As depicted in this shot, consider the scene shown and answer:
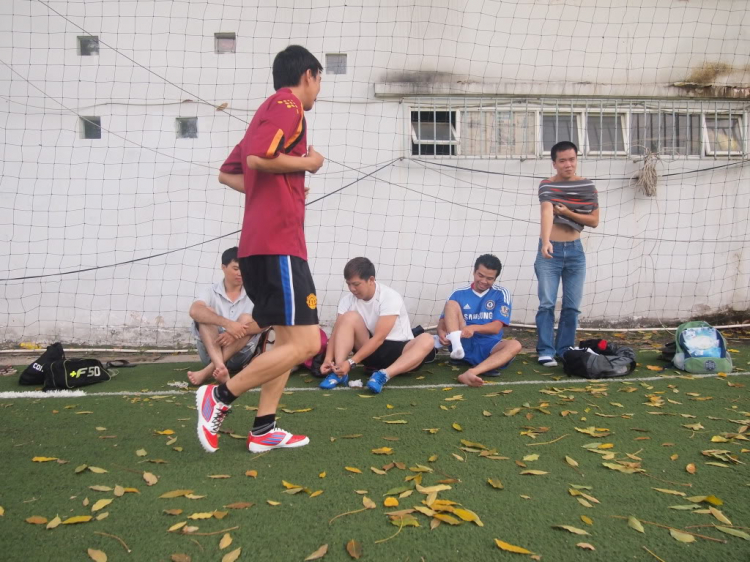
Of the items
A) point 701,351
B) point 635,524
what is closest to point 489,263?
point 701,351

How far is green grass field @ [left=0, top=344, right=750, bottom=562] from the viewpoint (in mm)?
1888

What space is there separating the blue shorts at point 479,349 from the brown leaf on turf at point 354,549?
3.01 meters

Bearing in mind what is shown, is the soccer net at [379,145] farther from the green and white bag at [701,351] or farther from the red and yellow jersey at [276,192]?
the red and yellow jersey at [276,192]

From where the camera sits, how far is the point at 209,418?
2725 millimetres

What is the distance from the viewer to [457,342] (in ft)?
14.9

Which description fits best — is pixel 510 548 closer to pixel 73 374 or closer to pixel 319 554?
pixel 319 554

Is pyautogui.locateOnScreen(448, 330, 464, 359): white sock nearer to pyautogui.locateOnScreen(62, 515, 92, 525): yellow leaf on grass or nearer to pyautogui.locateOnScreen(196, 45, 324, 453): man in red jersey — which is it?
pyautogui.locateOnScreen(196, 45, 324, 453): man in red jersey

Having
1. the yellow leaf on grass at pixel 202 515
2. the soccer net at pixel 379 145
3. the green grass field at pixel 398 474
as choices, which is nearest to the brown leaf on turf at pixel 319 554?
the green grass field at pixel 398 474

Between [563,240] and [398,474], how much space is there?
307cm

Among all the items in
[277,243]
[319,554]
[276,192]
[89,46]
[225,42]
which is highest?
[225,42]

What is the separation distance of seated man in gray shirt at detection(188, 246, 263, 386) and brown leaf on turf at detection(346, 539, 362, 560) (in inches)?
95.3

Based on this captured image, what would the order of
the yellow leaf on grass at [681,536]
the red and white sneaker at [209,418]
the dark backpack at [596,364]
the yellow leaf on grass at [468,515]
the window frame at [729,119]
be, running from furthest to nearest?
the window frame at [729,119], the dark backpack at [596,364], the red and white sneaker at [209,418], the yellow leaf on grass at [468,515], the yellow leaf on grass at [681,536]

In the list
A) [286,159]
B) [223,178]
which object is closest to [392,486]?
[286,159]

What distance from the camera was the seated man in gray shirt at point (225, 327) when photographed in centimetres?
430
